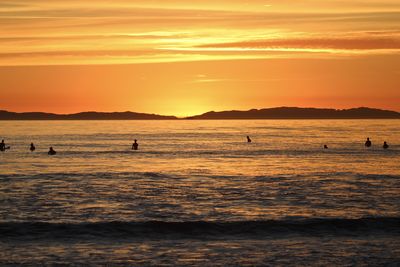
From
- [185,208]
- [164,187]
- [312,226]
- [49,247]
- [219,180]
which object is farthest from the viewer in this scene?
[219,180]

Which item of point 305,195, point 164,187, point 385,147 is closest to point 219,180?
point 164,187

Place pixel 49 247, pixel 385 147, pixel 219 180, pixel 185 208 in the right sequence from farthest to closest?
pixel 385 147 → pixel 219 180 → pixel 185 208 → pixel 49 247

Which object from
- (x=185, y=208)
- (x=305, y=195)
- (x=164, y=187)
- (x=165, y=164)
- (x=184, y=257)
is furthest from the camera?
(x=165, y=164)

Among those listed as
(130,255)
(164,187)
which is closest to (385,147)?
(164,187)

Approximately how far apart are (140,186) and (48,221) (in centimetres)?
1551

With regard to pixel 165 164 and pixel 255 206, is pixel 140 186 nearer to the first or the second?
pixel 255 206

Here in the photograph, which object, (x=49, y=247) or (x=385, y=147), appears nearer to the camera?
(x=49, y=247)

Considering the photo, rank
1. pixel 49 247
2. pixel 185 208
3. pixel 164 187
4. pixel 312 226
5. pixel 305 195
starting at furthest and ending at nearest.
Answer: pixel 164 187, pixel 305 195, pixel 185 208, pixel 312 226, pixel 49 247

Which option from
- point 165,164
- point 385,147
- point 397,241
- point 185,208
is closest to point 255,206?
point 185,208

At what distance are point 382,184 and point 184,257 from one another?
2616cm

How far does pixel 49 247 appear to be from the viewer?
26.4 m

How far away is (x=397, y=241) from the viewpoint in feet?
89.6

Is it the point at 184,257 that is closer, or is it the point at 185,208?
the point at 184,257

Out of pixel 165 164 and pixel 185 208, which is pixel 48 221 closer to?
pixel 185 208
